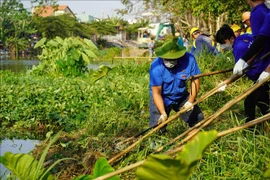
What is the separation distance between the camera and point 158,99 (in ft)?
14.5

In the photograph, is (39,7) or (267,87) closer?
(267,87)

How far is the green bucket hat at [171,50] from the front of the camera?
3662mm

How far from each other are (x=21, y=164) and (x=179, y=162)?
3.32 ft

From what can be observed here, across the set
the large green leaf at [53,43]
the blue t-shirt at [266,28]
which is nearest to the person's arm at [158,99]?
the blue t-shirt at [266,28]

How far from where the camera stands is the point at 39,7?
57.4 meters

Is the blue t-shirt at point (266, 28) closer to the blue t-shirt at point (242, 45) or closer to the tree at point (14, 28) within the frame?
the blue t-shirt at point (242, 45)

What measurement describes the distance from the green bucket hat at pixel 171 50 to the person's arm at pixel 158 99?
0.68 m

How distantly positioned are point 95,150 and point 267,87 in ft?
5.73

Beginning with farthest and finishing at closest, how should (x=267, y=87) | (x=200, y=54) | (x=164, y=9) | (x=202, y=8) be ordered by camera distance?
1. (x=164, y=9)
2. (x=202, y=8)
3. (x=200, y=54)
4. (x=267, y=87)

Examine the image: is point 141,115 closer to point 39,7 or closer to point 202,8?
point 202,8

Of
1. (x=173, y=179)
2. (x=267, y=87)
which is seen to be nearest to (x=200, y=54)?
(x=267, y=87)

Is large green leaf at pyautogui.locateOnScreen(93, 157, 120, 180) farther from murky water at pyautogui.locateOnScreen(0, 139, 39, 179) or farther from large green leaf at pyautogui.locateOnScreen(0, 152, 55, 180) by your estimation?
murky water at pyautogui.locateOnScreen(0, 139, 39, 179)

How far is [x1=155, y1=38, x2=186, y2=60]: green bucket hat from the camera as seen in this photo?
3662 millimetres

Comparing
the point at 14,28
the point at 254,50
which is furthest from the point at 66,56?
the point at 14,28
